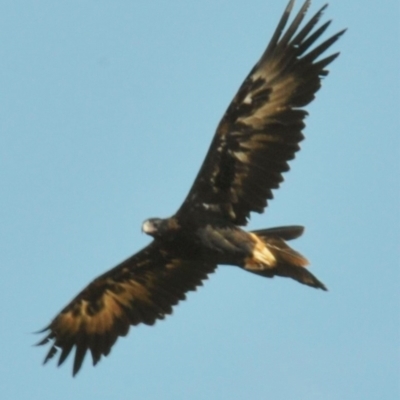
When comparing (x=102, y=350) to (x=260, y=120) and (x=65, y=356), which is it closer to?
(x=65, y=356)

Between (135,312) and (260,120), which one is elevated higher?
(260,120)

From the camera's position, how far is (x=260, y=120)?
58.8 feet

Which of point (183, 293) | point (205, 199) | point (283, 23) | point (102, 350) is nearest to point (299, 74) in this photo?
point (283, 23)

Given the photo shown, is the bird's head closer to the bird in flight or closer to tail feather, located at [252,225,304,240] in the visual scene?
the bird in flight

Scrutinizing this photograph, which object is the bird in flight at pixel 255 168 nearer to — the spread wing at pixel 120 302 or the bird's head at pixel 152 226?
the bird's head at pixel 152 226

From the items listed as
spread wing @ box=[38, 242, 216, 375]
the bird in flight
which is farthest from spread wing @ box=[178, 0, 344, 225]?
spread wing @ box=[38, 242, 216, 375]

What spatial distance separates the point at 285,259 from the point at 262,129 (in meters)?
1.54

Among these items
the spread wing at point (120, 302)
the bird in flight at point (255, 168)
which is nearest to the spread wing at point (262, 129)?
the bird in flight at point (255, 168)

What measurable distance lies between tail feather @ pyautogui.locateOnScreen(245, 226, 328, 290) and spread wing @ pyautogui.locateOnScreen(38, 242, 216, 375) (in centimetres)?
146

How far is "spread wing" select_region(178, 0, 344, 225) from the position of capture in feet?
57.8

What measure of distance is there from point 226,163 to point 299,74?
1367mm

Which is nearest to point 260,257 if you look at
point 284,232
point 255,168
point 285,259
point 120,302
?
point 285,259

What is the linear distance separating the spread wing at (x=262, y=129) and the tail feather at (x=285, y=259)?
0.39m

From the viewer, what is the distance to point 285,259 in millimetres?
17859
